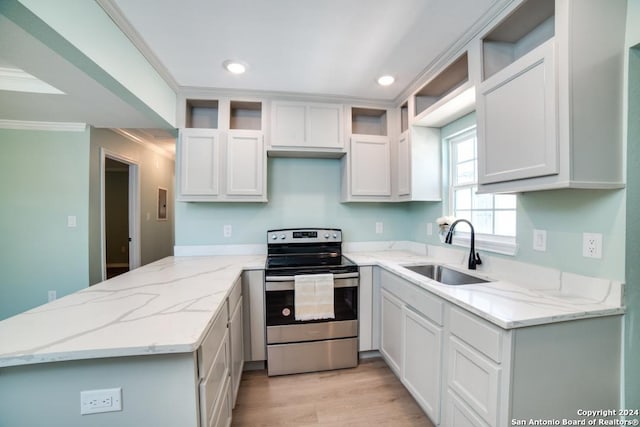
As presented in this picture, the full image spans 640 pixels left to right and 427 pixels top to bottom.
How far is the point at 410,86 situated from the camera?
226cm

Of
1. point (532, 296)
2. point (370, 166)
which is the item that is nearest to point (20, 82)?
point (370, 166)

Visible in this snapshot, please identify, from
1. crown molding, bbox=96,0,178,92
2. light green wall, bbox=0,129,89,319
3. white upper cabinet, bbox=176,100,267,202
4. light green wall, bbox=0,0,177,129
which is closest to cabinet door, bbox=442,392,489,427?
white upper cabinet, bbox=176,100,267,202

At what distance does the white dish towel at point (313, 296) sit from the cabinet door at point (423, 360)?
0.59 meters

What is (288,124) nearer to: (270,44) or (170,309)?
(270,44)

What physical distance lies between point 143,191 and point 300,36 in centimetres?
373

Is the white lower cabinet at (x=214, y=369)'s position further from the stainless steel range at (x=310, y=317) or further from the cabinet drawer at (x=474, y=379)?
the cabinet drawer at (x=474, y=379)

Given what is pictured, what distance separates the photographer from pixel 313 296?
200cm

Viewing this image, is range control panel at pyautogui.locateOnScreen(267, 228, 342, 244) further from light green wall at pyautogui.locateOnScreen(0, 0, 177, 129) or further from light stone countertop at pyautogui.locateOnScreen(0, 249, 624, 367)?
light green wall at pyautogui.locateOnScreen(0, 0, 177, 129)

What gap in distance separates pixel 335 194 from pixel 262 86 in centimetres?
127

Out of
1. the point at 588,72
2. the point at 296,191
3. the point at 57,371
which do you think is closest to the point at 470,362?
the point at 588,72

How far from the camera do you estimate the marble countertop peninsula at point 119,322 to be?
2.62ft

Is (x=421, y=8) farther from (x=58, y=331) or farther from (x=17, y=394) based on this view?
(x=17, y=394)

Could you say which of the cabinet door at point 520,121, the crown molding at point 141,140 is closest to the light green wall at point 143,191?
the crown molding at point 141,140

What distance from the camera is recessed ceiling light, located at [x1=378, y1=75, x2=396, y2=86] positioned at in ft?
6.93
